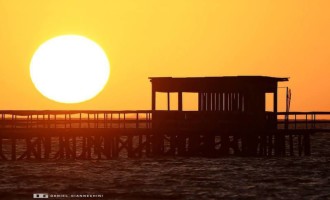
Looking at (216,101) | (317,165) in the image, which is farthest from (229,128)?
(317,165)

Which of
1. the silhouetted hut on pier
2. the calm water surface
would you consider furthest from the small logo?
the silhouetted hut on pier

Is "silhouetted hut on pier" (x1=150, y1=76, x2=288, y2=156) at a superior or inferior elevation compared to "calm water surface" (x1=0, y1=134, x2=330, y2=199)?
superior

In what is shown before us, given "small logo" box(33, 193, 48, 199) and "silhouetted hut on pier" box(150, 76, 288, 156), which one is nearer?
"small logo" box(33, 193, 48, 199)

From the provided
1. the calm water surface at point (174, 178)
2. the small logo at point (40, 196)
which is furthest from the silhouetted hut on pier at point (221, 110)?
the small logo at point (40, 196)

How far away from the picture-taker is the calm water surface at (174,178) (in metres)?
39.6

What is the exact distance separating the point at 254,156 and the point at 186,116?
5445 mm

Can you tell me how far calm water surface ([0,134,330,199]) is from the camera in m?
39.6

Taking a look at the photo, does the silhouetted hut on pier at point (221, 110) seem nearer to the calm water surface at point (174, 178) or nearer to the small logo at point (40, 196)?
the calm water surface at point (174, 178)

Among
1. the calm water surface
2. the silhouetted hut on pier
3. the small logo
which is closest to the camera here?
the small logo

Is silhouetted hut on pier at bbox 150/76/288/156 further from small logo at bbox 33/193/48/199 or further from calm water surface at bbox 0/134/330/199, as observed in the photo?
small logo at bbox 33/193/48/199

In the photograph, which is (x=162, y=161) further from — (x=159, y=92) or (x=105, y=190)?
(x=105, y=190)

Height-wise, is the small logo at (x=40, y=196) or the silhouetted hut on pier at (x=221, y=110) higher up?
the silhouetted hut on pier at (x=221, y=110)

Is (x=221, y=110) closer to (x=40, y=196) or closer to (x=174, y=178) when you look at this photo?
(x=174, y=178)

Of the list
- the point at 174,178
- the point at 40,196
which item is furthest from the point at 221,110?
the point at 40,196
